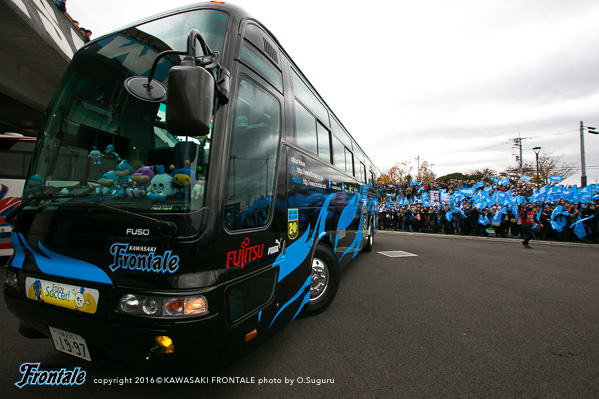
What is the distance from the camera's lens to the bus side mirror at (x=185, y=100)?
65.4 inches

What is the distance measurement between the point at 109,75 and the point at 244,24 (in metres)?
1.29

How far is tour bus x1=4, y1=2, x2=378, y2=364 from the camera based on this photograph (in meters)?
1.80

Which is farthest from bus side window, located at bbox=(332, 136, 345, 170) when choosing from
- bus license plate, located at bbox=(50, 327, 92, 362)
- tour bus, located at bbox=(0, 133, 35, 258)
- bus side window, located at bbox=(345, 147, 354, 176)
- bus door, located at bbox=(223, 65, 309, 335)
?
tour bus, located at bbox=(0, 133, 35, 258)

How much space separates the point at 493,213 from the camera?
14719mm

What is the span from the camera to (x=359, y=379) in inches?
97.0

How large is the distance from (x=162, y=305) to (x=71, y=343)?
3.14 ft

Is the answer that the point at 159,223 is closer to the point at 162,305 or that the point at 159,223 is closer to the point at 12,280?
the point at 162,305

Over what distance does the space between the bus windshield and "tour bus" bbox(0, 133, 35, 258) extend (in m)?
5.94

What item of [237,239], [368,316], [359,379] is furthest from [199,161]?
[368,316]

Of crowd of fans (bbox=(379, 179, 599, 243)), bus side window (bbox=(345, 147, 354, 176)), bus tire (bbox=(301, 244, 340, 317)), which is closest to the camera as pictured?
bus tire (bbox=(301, 244, 340, 317))

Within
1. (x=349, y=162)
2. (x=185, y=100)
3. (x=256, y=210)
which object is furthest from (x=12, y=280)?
(x=349, y=162)

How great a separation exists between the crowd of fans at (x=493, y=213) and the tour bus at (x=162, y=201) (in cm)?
1509

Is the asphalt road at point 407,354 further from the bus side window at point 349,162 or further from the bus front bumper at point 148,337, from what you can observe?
the bus side window at point 349,162

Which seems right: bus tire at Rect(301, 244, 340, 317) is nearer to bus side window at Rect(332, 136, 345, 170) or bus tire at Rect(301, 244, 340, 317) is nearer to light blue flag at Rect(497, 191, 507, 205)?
bus side window at Rect(332, 136, 345, 170)
